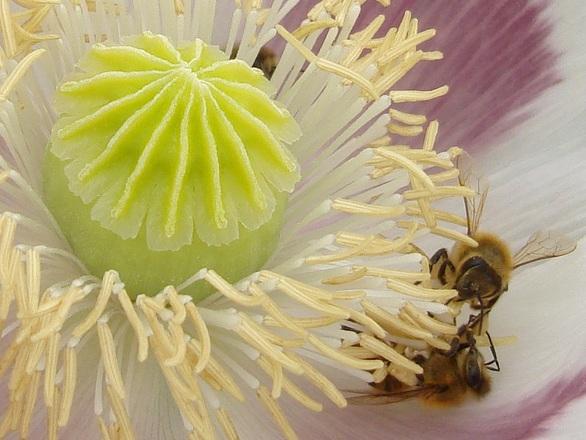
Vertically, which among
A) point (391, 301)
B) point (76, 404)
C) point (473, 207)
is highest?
point (473, 207)

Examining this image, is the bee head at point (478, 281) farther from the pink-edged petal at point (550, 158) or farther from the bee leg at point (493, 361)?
the pink-edged petal at point (550, 158)

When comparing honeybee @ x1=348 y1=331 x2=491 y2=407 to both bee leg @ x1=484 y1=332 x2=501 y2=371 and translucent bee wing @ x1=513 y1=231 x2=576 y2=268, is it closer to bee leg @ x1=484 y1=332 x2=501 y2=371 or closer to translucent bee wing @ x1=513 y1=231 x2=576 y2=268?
bee leg @ x1=484 y1=332 x2=501 y2=371

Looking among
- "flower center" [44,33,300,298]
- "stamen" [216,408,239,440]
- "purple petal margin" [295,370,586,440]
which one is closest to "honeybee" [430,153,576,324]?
"purple petal margin" [295,370,586,440]

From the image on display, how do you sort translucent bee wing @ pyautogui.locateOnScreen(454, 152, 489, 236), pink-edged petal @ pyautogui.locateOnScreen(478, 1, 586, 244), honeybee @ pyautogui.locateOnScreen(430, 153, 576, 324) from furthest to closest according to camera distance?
pink-edged petal @ pyautogui.locateOnScreen(478, 1, 586, 244) → translucent bee wing @ pyautogui.locateOnScreen(454, 152, 489, 236) → honeybee @ pyautogui.locateOnScreen(430, 153, 576, 324)

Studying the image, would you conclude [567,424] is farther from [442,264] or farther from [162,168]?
[162,168]

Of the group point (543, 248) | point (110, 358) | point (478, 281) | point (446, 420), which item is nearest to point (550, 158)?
point (543, 248)

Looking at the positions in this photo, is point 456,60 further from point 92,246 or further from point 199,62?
point 92,246

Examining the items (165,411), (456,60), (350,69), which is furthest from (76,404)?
(456,60)
